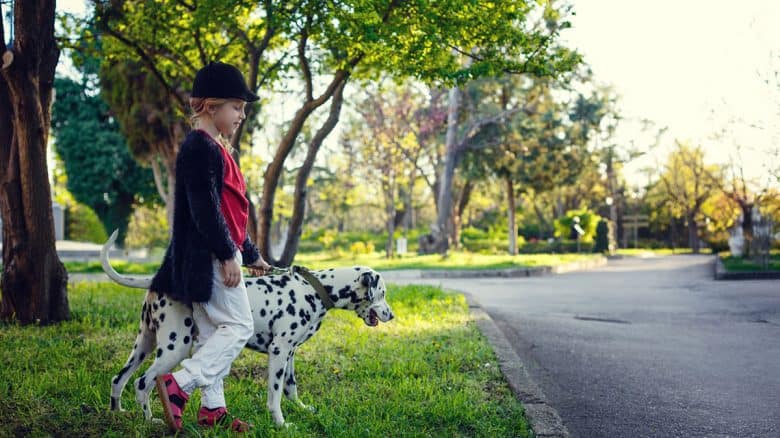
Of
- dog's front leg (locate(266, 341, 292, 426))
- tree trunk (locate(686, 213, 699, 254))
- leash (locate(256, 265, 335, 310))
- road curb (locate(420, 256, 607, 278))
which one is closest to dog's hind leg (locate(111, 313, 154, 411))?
dog's front leg (locate(266, 341, 292, 426))

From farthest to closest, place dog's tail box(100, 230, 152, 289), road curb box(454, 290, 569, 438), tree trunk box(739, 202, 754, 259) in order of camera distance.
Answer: tree trunk box(739, 202, 754, 259) < road curb box(454, 290, 569, 438) < dog's tail box(100, 230, 152, 289)

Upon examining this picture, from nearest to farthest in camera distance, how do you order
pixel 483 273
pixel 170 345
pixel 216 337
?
pixel 216 337 → pixel 170 345 → pixel 483 273

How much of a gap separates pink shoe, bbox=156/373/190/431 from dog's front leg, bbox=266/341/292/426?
0.62 m

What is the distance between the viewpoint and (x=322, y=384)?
5.62 m

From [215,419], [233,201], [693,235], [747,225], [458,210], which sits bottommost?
[215,419]

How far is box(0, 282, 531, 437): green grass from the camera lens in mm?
4262

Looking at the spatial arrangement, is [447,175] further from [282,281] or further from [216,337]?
[216,337]

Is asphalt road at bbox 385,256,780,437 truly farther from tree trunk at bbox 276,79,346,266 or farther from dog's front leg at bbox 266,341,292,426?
tree trunk at bbox 276,79,346,266

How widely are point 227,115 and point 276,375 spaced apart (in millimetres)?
1527

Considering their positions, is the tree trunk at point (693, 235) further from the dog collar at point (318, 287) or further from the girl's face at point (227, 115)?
the girl's face at point (227, 115)

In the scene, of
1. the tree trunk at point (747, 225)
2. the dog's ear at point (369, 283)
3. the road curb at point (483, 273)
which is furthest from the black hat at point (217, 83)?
the tree trunk at point (747, 225)

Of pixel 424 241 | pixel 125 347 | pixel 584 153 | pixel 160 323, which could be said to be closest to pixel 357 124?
pixel 424 241

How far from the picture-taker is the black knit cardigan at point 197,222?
375 centimetres

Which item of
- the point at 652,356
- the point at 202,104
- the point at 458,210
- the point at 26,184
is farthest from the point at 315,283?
the point at 458,210
